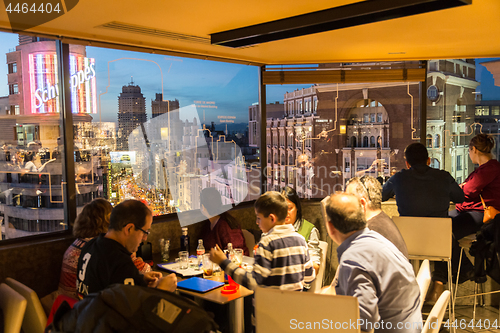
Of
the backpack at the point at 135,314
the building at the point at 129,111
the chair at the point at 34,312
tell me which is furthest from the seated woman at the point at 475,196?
the chair at the point at 34,312

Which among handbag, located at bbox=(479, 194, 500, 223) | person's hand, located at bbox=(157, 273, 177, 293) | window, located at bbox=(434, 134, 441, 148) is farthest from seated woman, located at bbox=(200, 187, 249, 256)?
window, located at bbox=(434, 134, 441, 148)

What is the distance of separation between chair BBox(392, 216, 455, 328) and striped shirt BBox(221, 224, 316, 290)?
1.59 m

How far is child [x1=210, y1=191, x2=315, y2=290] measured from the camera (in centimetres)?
212

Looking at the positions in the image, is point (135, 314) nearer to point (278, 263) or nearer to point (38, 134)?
point (278, 263)

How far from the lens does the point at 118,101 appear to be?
11.7 feet

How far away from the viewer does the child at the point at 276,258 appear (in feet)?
6.95

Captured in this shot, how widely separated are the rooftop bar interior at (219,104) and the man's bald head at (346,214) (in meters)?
1.24

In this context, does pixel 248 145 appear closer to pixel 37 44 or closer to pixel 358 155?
pixel 358 155

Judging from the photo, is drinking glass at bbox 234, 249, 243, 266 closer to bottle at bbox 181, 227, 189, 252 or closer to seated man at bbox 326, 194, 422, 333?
bottle at bbox 181, 227, 189, 252

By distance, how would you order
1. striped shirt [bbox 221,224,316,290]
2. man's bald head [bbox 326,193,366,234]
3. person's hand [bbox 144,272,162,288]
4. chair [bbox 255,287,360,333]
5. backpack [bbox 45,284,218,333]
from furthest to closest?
person's hand [bbox 144,272,162,288] < striped shirt [bbox 221,224,316,290] < man's bald head [bbox 326,193,366,234] < chair [bbox 255,287,360,333] < backpack [bbox 45,284,218,333]

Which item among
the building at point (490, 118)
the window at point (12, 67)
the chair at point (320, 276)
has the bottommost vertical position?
the chair at point (320, 276)

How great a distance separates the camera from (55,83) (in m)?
3.24

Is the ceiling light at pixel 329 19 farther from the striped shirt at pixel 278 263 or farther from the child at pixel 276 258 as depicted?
the striped shirt at pixel 278 263

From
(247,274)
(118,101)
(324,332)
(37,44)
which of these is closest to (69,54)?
(37,44)
